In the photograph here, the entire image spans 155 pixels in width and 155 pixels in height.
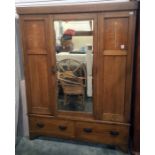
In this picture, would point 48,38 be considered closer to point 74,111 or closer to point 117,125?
point 74,111

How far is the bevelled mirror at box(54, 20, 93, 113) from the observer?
68.9 inches

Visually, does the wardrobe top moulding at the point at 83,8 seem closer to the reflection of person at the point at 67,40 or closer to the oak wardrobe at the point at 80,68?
the oak wardrobe at the point at 80,68

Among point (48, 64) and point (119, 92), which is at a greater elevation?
point (48, 64)

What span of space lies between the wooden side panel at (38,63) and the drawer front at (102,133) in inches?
17.0

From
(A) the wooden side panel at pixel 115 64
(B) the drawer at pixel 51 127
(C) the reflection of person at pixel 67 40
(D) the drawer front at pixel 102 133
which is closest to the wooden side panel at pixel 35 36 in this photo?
(C) the reflection of person at pixel 67 40

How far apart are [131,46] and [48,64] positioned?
90 centimetres

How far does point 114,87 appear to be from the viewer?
5.96 ft

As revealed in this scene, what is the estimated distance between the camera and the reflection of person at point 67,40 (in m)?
1.78

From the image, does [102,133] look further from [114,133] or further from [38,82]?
[38,82]

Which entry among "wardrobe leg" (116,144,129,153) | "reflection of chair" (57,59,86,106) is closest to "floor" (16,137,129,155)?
"wardrobe leg" (116,144,129,153)

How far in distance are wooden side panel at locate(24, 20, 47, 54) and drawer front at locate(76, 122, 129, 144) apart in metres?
0.99

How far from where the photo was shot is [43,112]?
6.84 feet
